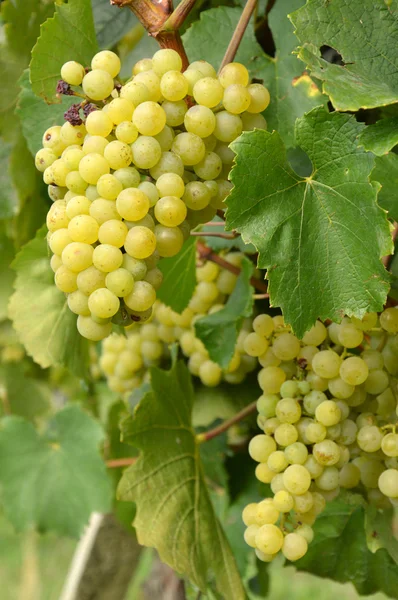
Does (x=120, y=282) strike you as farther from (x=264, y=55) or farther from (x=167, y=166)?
(x=264, y=55)

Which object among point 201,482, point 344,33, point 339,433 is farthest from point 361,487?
point 344,33

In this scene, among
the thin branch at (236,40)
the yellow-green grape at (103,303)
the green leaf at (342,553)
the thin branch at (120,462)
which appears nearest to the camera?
the yellow-green grape at (103,303)

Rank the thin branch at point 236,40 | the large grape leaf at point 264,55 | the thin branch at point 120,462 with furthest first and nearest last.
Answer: the thin branch at point 120,462 < the large grape leaf at point 264,55 < the thin branch at point 236,40

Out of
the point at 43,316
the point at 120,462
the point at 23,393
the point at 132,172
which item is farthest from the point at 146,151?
the point at 23,393

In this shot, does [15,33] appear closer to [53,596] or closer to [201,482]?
[201,482]

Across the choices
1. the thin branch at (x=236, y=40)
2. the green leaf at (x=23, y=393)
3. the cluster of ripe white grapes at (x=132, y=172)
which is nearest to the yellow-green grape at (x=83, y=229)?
the cluster of ripe white grapes at (x=132, y=172)

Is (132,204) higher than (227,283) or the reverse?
higher

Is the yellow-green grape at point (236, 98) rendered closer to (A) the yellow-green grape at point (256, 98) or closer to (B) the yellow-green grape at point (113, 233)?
(A) the yellow-green grape at point (256, 98)
